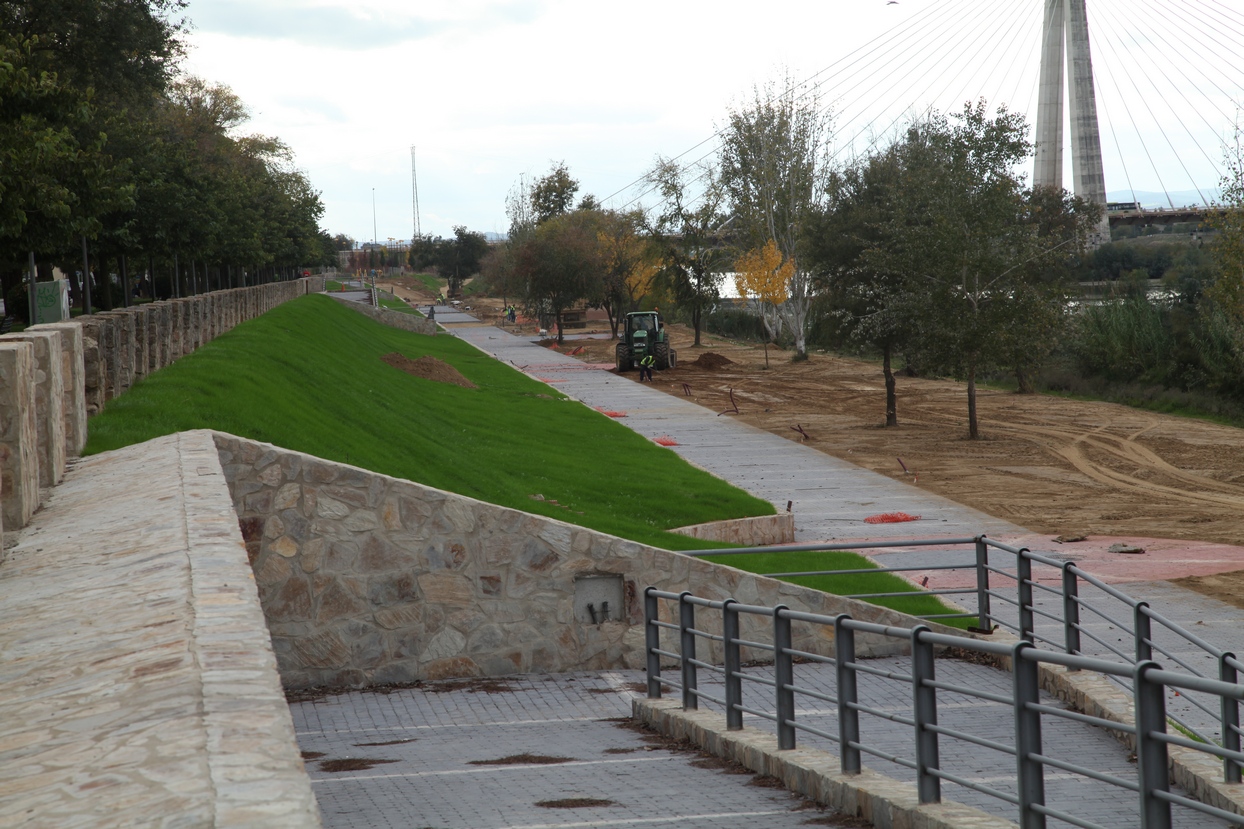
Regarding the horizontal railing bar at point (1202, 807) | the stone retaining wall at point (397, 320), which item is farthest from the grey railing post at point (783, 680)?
the stone retaining wall at point (397, 320)

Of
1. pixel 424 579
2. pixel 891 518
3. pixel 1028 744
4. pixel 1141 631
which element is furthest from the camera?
pixel 891 518

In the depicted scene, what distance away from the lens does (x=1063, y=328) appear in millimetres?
34312

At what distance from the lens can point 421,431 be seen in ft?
79.9

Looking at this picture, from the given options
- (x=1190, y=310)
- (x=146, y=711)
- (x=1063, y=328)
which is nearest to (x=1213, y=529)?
A: (x=1063, y=328)

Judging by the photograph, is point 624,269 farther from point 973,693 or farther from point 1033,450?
point 973,693

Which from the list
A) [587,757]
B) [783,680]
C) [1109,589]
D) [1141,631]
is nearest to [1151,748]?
[783,680]

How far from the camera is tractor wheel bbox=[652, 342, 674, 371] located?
54969 millimetres

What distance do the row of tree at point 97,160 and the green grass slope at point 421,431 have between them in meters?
3.76

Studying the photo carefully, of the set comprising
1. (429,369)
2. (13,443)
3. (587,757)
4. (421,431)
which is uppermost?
(13,443)

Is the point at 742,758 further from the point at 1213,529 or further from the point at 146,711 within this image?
the point at 1213,529

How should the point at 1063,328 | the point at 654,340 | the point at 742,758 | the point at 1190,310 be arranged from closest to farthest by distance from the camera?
the point at 742,758, the point at 1063,328, the point at 1190,310, the point at 654,340

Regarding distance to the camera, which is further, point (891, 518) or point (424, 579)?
point (891, 518)

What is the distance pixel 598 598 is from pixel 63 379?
5.68 metres

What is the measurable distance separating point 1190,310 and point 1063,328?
46.7ft
